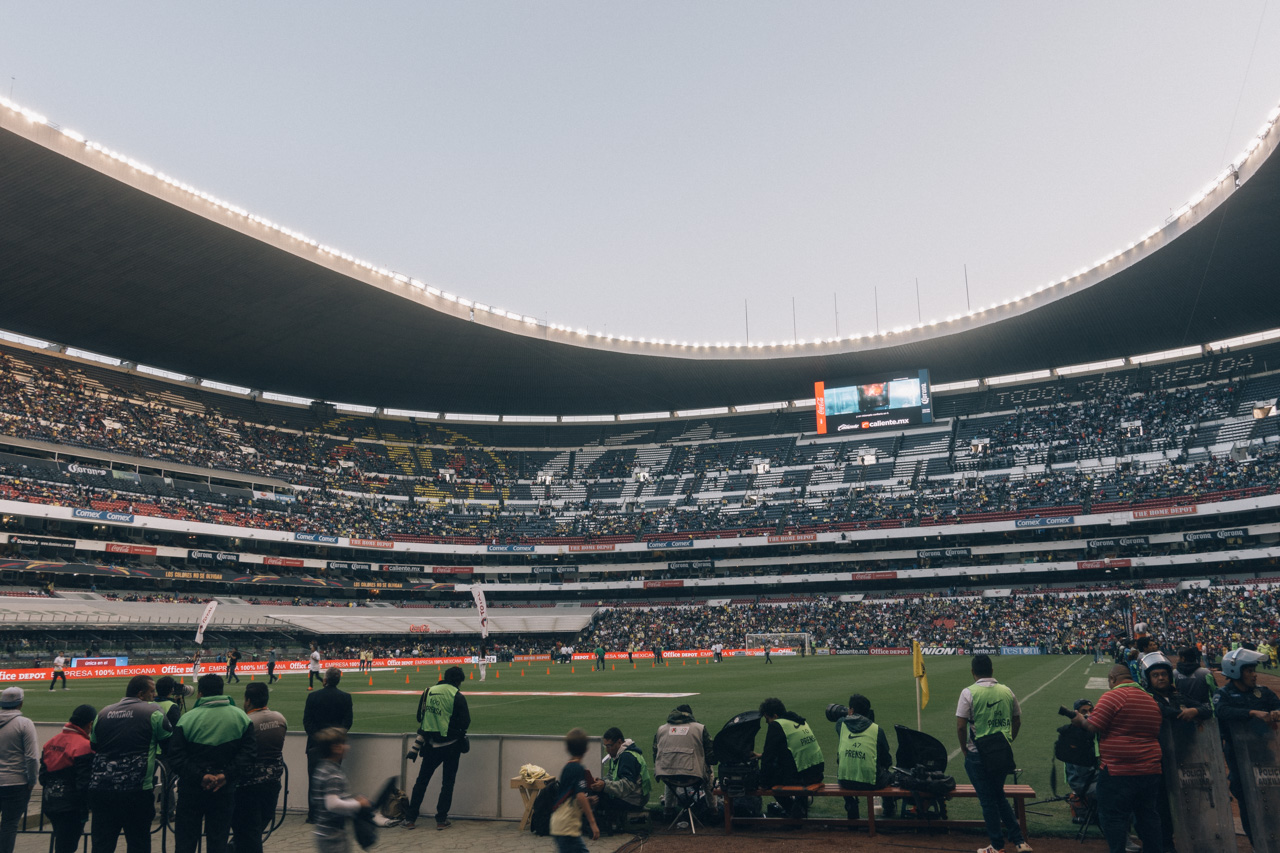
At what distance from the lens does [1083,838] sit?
904 centimetres

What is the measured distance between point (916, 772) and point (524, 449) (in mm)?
81451

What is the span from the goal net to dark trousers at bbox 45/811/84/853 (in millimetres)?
52021

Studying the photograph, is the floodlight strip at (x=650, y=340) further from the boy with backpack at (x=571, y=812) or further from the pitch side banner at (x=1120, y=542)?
the boy with backpack at (x=571, y=812)

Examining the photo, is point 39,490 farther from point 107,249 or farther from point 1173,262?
point 1173,262

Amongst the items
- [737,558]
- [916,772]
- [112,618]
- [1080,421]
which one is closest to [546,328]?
[737,558]

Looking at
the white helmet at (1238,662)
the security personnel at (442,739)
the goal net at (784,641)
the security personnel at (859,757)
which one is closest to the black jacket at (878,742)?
the security personnel at (859,757)

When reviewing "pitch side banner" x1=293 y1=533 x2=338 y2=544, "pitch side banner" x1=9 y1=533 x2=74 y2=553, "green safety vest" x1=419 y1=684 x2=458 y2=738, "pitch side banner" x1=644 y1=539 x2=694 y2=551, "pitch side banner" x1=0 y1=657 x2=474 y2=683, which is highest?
"pitch side banner" x1=293 y1=533 x2=338 y2=544

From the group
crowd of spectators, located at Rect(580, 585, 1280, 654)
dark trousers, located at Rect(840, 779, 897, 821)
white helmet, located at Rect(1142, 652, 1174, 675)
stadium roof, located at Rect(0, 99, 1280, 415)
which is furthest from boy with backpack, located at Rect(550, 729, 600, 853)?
stadium roof, located at Rect(0, 99, 1280, 415)

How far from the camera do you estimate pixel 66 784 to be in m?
7.70

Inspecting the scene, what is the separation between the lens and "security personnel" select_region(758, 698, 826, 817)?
32.5 feet

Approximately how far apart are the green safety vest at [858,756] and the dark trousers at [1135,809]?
2682 millimetres

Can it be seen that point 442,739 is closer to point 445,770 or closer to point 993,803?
point 445,770

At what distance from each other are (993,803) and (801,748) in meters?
2.39

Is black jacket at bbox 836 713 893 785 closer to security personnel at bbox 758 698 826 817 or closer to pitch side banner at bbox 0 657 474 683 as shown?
security personnel at bbox 758 698 826 817
